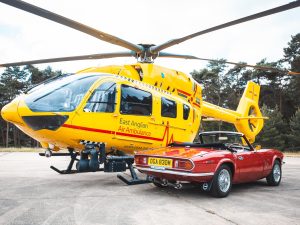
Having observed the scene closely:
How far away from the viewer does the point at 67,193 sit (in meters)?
6.00

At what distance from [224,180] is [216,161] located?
0.53m

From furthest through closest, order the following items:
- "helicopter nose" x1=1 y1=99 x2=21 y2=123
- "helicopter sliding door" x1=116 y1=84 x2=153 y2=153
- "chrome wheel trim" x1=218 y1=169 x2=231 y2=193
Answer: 1. "helicopter sliding door" x1=116 y1=84 x2=153 y2=153
2. "helicopter nose" x1=1 y1=99 x2=21 y2=123
3. "chrome wheel trim" x1=218 y1=169 x2=231 y2=193

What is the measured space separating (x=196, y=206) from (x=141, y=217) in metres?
1.19

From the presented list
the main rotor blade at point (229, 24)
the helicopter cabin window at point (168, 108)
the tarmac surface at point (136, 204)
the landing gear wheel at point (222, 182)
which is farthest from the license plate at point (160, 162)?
the main rotor blade at point (229, 24)

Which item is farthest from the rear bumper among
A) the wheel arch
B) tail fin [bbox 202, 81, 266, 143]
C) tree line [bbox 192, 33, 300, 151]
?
tree line [bbox 192, 33, 300, 151]

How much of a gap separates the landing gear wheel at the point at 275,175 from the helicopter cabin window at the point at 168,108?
9.64 ft

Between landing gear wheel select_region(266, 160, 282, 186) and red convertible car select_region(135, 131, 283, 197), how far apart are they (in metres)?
0.45

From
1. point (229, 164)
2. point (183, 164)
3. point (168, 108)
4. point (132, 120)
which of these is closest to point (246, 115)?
point (168, 108)

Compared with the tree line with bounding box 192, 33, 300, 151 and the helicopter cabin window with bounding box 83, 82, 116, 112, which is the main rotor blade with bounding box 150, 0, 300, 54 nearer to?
the helicopter cabin window with bounding box 83, 82, 116, 112

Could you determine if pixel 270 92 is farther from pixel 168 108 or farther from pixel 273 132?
pixel 168 108

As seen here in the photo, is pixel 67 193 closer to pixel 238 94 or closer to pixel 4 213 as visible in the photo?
pixel 4 213

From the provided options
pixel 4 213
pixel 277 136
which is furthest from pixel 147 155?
pixel 277 136

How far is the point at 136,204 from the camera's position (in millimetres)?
5109

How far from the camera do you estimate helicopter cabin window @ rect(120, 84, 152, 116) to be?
7430mm
